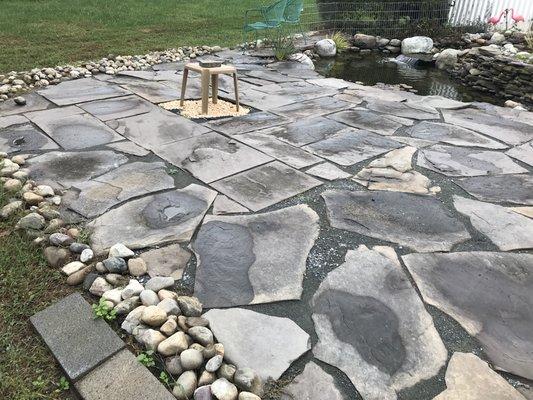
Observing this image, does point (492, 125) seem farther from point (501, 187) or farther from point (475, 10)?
point (475, 10)

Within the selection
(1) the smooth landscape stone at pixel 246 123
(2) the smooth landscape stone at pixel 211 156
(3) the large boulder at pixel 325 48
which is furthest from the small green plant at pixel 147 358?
(3) the large boulder at pixel 325 48

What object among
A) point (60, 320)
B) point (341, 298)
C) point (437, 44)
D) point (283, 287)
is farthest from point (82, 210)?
point (437, 44)

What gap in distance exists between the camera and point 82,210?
7.44 ft

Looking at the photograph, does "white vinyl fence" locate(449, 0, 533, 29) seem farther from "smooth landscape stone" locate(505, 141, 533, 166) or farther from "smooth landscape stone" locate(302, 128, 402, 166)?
"smooth landscape stone" locate(302, 128, 402, 166)

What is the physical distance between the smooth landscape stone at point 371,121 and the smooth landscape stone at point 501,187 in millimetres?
944

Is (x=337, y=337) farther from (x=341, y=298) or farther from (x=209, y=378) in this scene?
(x=209, y=378)

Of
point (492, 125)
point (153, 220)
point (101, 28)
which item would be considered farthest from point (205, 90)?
point (101, 28)

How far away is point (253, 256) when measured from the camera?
1.96 meters

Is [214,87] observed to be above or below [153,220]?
above

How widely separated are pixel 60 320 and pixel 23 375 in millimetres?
224

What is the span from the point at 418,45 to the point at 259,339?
7.38 meters

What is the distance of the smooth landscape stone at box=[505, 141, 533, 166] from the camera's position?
3064 mm

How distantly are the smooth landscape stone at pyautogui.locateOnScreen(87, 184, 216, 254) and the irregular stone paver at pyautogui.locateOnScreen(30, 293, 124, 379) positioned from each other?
394mm

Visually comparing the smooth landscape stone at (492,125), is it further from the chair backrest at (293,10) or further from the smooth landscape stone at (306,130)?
the chair backrest at (293,10)
